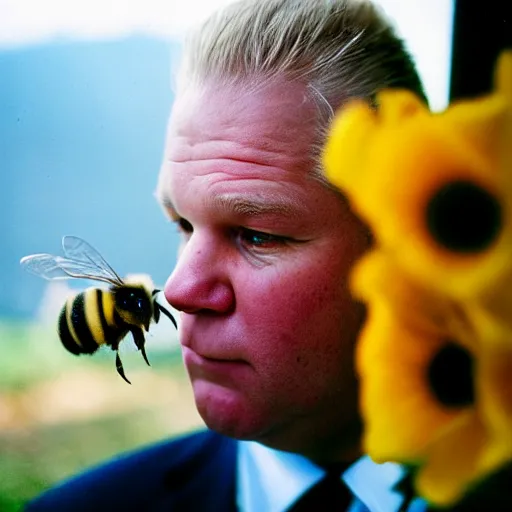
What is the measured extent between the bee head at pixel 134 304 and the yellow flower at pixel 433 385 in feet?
1.25

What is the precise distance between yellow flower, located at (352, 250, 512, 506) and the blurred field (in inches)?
19.7

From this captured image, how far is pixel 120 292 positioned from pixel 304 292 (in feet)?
0.76

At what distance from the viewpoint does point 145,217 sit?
94 centimetres

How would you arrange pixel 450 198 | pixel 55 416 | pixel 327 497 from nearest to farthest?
pixel 450 198
pixel 327 497
pixel 55 416

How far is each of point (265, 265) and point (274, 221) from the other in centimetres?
5

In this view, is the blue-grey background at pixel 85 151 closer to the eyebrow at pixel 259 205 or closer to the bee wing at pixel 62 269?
the bee wing at pixel 62 269

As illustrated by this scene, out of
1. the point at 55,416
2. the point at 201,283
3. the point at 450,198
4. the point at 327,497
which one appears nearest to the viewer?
the point at 450,198

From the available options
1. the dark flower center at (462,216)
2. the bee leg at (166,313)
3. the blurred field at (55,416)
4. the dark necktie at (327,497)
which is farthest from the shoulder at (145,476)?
the dark flower center at (462,216)

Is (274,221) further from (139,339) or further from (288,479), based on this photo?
(288,479)

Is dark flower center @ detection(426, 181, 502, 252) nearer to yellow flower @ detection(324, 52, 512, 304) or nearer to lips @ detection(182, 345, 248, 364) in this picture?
yellow flower @ detection(324, 52, 512, 304)

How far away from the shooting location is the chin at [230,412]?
2.51 feet

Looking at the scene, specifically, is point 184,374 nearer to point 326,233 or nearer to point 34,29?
point 326,233

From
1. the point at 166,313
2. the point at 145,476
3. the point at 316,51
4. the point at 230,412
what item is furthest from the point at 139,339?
the point at 316,51

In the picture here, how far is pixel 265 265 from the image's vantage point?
0.75m
